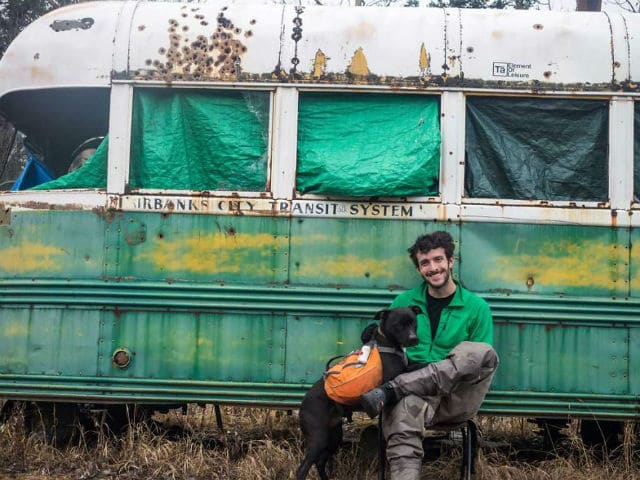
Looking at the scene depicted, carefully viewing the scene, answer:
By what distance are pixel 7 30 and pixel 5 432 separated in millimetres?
12633

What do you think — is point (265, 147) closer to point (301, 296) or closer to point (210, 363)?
point (301, 296)

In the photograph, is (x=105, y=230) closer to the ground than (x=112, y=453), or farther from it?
farther from it

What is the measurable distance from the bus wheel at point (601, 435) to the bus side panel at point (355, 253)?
167 cm

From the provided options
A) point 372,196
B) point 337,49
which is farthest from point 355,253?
point 337,49

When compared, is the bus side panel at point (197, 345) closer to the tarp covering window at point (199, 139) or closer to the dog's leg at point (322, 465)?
the dog's leg at point (322, 465)

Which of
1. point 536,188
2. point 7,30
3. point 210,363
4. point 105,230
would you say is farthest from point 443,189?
point 7,30

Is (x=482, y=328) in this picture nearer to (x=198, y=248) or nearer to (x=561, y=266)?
(x=561, y=266)

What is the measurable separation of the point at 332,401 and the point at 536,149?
2010mm

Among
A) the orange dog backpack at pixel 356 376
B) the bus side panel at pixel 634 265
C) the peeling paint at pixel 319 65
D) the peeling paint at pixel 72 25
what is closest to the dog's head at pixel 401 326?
the orange dog backpack at pixel 356 376

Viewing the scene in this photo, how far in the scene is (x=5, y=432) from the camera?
461 centimetres

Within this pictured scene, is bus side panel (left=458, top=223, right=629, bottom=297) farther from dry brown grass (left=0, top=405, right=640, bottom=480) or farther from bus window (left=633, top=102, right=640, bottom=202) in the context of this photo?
dry brown grass (left=0, top=405, right=640, bottom=480)

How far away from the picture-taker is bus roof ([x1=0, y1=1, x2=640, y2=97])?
4.27m

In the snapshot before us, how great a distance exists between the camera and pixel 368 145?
169 inches

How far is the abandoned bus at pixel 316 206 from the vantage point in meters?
4.19
